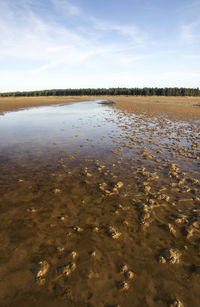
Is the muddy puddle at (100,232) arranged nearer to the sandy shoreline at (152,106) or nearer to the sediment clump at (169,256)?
the sediment clump at (169,256)

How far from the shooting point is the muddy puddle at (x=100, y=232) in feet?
10.8

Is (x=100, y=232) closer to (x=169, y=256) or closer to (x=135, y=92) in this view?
(x=169, y=256)

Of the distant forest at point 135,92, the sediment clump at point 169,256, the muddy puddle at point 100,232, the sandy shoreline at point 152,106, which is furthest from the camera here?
the distant forest at point 135,92

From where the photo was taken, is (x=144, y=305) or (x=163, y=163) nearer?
(x=144, y=305)

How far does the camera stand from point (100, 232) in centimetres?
467

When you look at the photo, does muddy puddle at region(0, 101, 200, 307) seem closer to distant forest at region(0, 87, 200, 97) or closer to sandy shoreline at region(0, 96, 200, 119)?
sandy shoreline at region(0, 96, 200, 119)

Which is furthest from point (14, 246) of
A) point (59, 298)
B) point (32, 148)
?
point (32, 148)

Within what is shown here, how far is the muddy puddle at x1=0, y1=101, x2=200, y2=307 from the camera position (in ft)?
10.8

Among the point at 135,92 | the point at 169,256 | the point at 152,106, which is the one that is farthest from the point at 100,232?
the point at 135,92

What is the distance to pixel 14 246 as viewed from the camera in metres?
4.21

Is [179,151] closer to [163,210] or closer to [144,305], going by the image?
[163,210]

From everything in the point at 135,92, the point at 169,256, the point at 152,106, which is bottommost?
the point at 169,256

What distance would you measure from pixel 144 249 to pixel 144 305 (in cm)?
118

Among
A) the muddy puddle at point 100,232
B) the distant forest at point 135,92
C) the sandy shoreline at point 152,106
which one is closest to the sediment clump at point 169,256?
the muddy puddle at point 100,232
